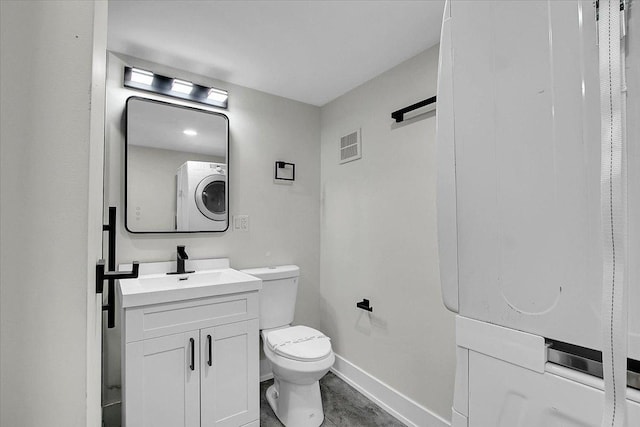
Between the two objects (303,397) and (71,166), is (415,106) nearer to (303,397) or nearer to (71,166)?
(71,166)

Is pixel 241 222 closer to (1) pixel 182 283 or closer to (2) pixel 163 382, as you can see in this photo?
(1) pixel 182 283

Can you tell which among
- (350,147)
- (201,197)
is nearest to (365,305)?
(350,147)

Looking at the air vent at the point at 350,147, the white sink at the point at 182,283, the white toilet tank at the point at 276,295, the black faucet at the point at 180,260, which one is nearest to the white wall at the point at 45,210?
the white sink at the point at 182,283

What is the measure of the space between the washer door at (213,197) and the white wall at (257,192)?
0.09 metres

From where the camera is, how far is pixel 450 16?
683mm

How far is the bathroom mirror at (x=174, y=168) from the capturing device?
1940mm

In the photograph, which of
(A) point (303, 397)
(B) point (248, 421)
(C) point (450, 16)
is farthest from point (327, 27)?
(B) point (248, 421)

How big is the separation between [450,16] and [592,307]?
67 cm

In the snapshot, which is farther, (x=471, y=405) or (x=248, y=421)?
(x=248, y=421)

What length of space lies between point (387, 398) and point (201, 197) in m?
1.97

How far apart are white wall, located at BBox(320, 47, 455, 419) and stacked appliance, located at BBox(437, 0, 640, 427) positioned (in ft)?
3.81

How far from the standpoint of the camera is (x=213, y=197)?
87.0 inches

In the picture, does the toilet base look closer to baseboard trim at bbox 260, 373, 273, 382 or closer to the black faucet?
baseboard trim at bbox 260, 373, 273, 382

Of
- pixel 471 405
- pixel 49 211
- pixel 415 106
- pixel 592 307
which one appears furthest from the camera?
pixel 415 106
